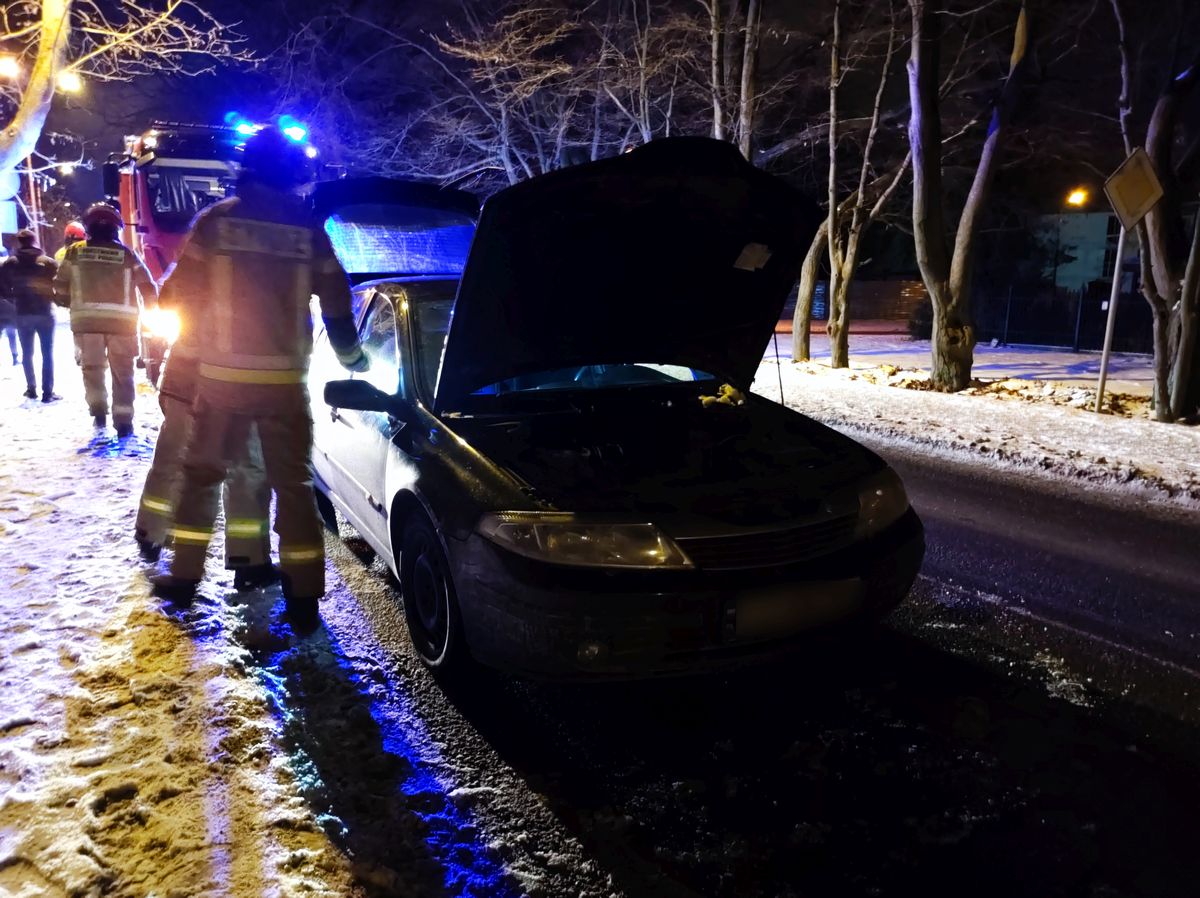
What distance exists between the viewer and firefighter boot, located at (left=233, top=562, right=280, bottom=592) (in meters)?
3.91

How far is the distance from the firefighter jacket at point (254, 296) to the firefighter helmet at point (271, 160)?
50mm

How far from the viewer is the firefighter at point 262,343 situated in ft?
11.0

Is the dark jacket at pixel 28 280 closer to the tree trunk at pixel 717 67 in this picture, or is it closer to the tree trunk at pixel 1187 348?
the tree trunk at pixel 717 67

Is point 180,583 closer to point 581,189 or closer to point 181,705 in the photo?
point 181,705

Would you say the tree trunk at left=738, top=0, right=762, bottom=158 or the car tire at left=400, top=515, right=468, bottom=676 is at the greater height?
the tree trunk at left=738, top=0, right=762, bottom=158

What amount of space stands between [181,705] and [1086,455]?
7.46m

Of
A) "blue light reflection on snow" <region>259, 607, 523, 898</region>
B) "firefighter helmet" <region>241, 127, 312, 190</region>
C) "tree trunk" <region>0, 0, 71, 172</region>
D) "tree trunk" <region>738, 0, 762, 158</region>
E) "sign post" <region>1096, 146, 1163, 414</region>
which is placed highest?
"tree trunk" <region>738, 0, 762, 158</region>

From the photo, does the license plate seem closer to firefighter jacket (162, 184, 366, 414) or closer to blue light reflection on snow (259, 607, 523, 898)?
blue light reflection on snow (259, 607, 523, 898)

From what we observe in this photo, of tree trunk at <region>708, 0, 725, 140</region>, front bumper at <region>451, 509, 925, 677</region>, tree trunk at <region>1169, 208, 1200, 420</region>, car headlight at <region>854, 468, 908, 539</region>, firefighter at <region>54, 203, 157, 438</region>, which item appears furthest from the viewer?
tree trunk at <region>708, 0, 725, 140</region>

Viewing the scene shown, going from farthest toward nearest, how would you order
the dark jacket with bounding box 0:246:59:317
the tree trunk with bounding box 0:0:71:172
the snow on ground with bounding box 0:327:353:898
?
the tree trunk with bounding box 0:0:71:172 < the dark jacket with bounding box 0:246:59:317 < the snow on ground with bounding box 0:327:353:898

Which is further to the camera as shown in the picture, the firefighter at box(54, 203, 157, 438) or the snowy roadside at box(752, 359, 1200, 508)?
the snowy roadside at box(752, 359, 1200, 508)

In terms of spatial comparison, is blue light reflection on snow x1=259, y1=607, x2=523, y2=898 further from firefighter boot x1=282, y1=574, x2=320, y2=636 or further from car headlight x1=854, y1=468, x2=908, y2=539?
car headlight x1=854, y1=468, x2=908, y2=539

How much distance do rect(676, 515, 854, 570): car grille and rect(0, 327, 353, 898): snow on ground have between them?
1.40 meters

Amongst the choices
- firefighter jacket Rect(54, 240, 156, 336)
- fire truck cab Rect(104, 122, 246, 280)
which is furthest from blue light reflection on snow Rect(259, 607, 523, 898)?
fire truck cab Rect(104, 122, 246, 280)
